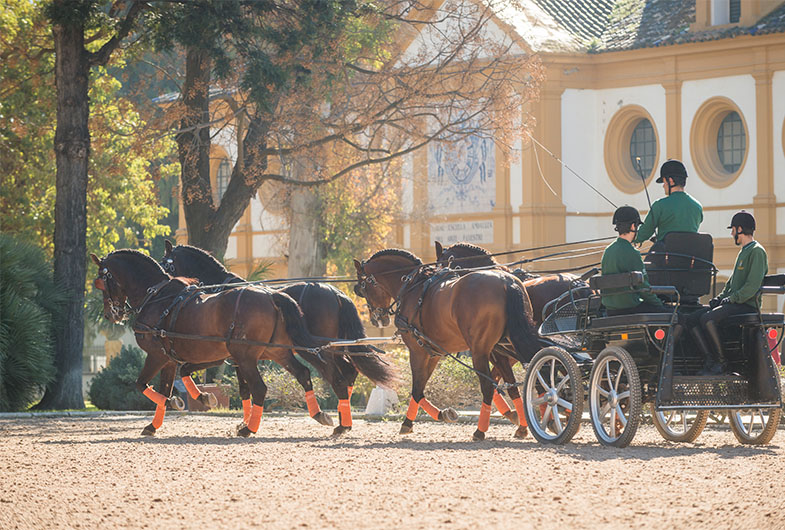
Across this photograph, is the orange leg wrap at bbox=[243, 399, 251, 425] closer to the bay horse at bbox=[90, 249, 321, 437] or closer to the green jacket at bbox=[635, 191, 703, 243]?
the bay horse at bbox=[90, 249, 321, 437]

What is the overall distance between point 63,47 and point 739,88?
1792cm

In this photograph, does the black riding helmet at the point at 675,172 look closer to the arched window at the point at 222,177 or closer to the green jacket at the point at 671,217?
the green jacket at the point at 671,217

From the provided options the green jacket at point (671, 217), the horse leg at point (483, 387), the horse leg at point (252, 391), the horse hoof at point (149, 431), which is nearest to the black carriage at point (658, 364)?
the green jacket at point (671, 217)

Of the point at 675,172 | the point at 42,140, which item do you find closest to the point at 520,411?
the point at 675,172

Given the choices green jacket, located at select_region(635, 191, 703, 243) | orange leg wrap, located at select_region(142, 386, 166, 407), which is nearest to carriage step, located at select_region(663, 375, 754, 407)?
green jacket, located at select_region(635, 191, 703, 243)

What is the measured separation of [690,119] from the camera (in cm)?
3403

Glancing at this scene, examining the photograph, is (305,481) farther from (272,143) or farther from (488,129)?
(272,143)

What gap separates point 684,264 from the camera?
12.4 m

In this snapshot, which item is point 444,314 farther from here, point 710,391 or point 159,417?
point 159,417

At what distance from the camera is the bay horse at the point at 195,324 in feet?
50.0

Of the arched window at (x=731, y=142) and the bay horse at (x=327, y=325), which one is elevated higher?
the arched window at (x=731, y=142)

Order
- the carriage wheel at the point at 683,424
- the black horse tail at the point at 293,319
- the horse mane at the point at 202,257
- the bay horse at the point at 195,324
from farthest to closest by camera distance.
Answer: the horse mane at the point at 202,257 → the black horse tail at the point at 293,319 → the bay horse at the point at 195,324 → the carriage wheel at the point at 683,424

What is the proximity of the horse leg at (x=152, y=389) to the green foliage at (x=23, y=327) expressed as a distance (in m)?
6.53

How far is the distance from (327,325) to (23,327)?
24.4 feet
